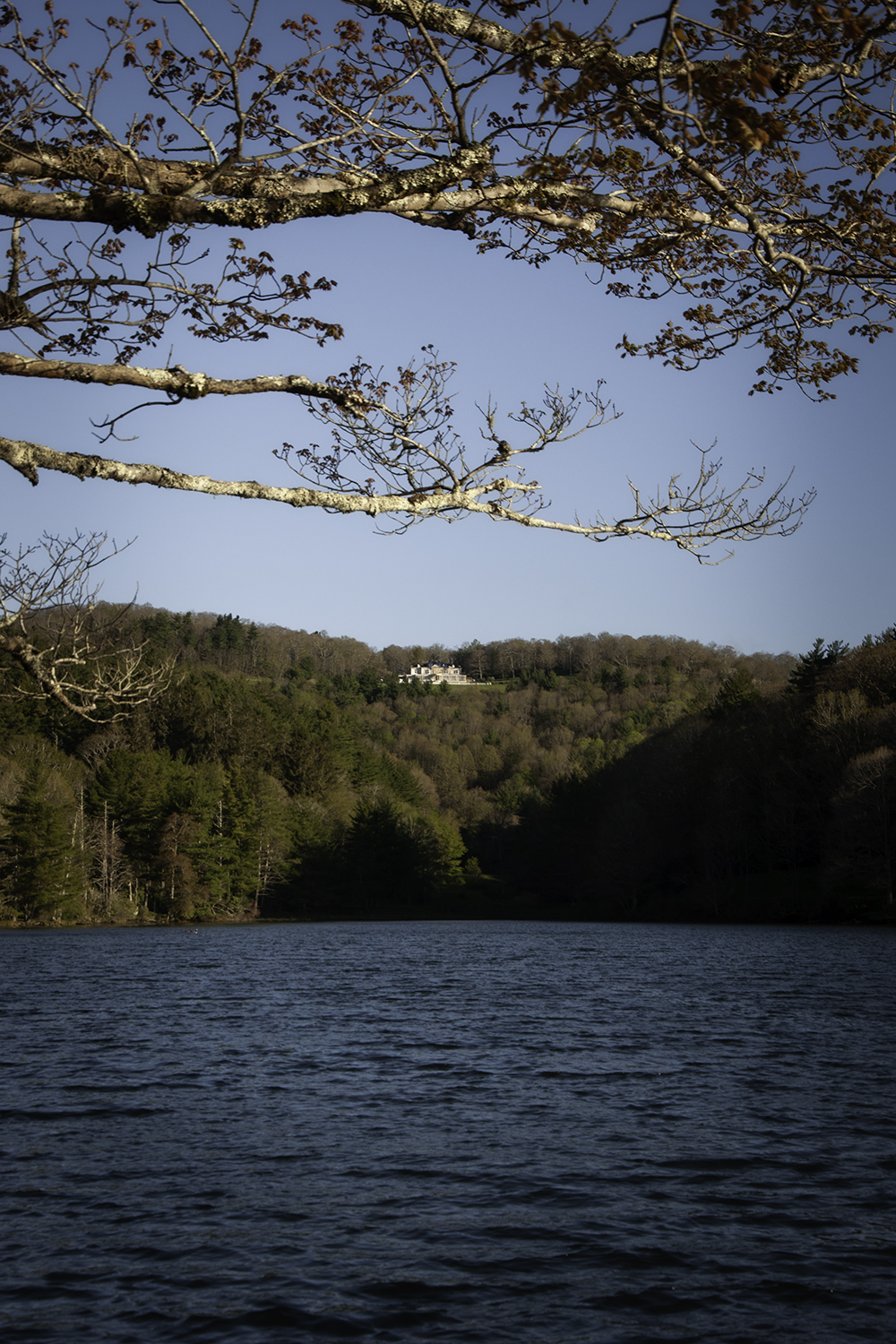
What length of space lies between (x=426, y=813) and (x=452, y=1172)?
10478cm

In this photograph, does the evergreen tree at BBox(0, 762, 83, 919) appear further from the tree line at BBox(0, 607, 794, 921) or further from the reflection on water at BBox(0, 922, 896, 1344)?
the reflection on water at BBox(0, 922, 896, 1344)

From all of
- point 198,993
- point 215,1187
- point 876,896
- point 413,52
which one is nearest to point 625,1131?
point 215,1187

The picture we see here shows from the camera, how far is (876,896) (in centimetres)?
6094

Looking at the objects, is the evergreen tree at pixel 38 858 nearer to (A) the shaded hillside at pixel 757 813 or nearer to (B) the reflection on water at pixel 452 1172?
(A) the shaded hillside at pixel 757 813

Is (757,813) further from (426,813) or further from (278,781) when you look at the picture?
(426,813)

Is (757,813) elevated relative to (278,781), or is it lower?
lower

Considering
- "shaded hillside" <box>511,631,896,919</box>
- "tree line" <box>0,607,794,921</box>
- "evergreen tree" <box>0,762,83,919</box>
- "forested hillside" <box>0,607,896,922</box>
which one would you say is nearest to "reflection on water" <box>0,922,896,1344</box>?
"tree line" <box>0,607,794,921</box>

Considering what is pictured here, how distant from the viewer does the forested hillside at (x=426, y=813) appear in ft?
215

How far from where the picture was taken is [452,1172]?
11.4 m

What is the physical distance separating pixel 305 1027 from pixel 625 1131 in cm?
1021

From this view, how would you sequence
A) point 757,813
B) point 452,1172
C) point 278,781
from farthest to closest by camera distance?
point 278,781 → point 757,813 → point 452,1172

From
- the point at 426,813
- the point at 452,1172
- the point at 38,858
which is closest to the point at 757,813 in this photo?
the point at 38,858

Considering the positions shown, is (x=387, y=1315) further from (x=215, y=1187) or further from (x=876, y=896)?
(x=876, y=896)

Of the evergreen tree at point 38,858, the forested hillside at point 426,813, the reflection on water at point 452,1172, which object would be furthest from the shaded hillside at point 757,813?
the evergreen tree at point 38,858
